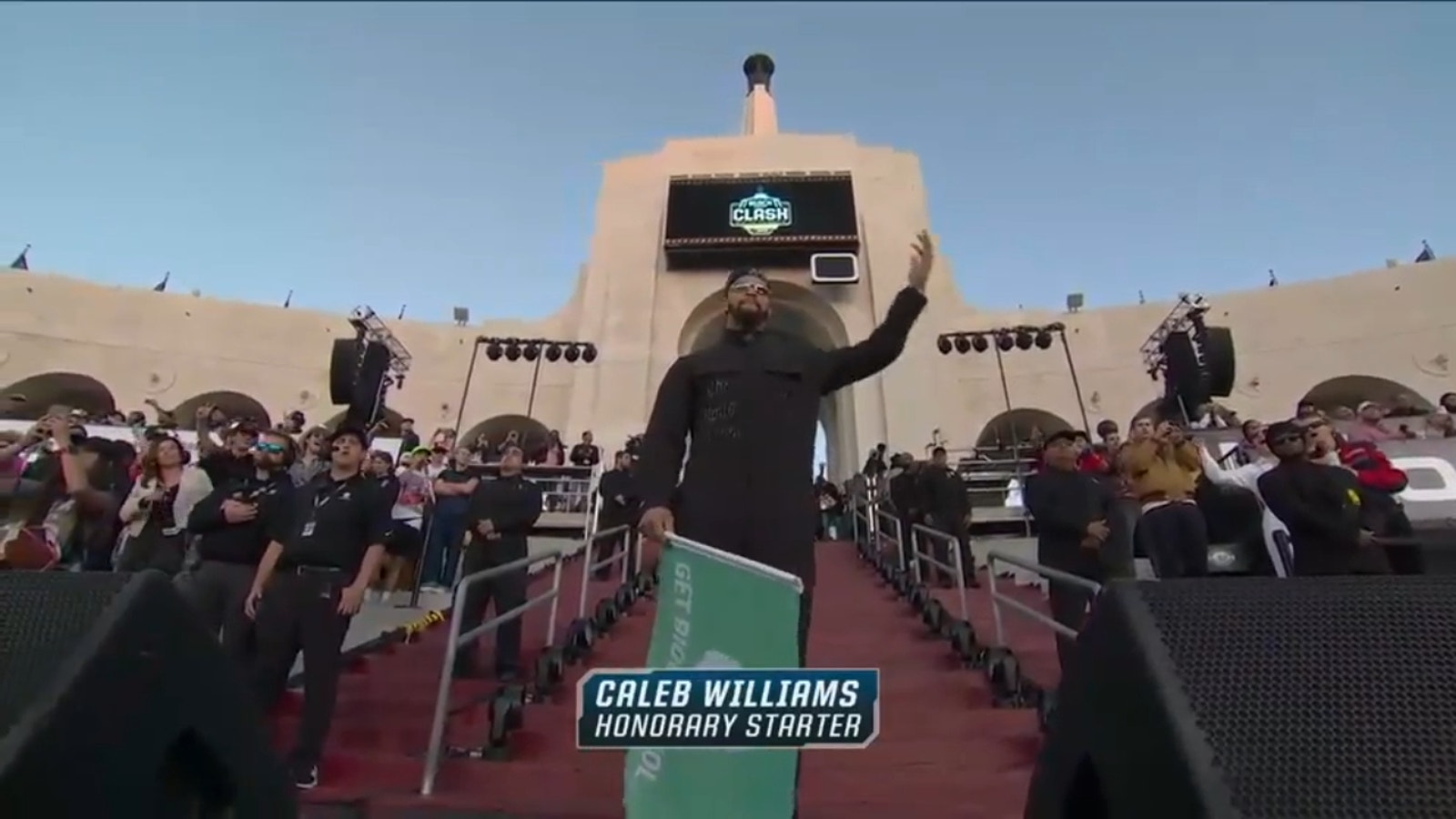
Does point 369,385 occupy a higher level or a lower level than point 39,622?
higher

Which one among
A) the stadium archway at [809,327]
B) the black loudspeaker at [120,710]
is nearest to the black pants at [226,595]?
the black loudspeaker at [120,710]

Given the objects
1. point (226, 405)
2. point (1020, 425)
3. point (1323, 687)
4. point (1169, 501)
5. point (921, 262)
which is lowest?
point (1323, 687)

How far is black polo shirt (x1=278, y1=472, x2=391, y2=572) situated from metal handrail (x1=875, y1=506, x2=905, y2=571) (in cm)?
544

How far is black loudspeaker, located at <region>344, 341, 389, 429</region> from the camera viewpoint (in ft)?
44.8

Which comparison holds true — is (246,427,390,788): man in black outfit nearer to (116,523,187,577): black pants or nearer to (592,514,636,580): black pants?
(116,523,187,577): black pants

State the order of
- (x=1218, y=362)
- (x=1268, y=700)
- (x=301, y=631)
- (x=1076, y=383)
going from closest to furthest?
(x=1268, y=700) < (x=301, y=631) < (x=1218, y=362) < (x=1076, y=383)

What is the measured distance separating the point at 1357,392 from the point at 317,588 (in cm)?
2837

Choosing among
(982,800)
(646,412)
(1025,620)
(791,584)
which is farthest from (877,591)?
(646,412)

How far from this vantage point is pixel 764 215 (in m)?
21.7

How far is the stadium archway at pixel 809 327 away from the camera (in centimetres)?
2123

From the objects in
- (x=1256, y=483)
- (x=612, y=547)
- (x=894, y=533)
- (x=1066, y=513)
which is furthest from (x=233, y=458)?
(x=894, y=533)

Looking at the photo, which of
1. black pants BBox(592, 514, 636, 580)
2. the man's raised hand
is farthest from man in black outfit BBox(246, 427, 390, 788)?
black pants BBox(592, 514, 636, 580)

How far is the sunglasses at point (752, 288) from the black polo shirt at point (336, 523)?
208cm

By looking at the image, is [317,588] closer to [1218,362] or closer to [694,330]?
[1218,362]
